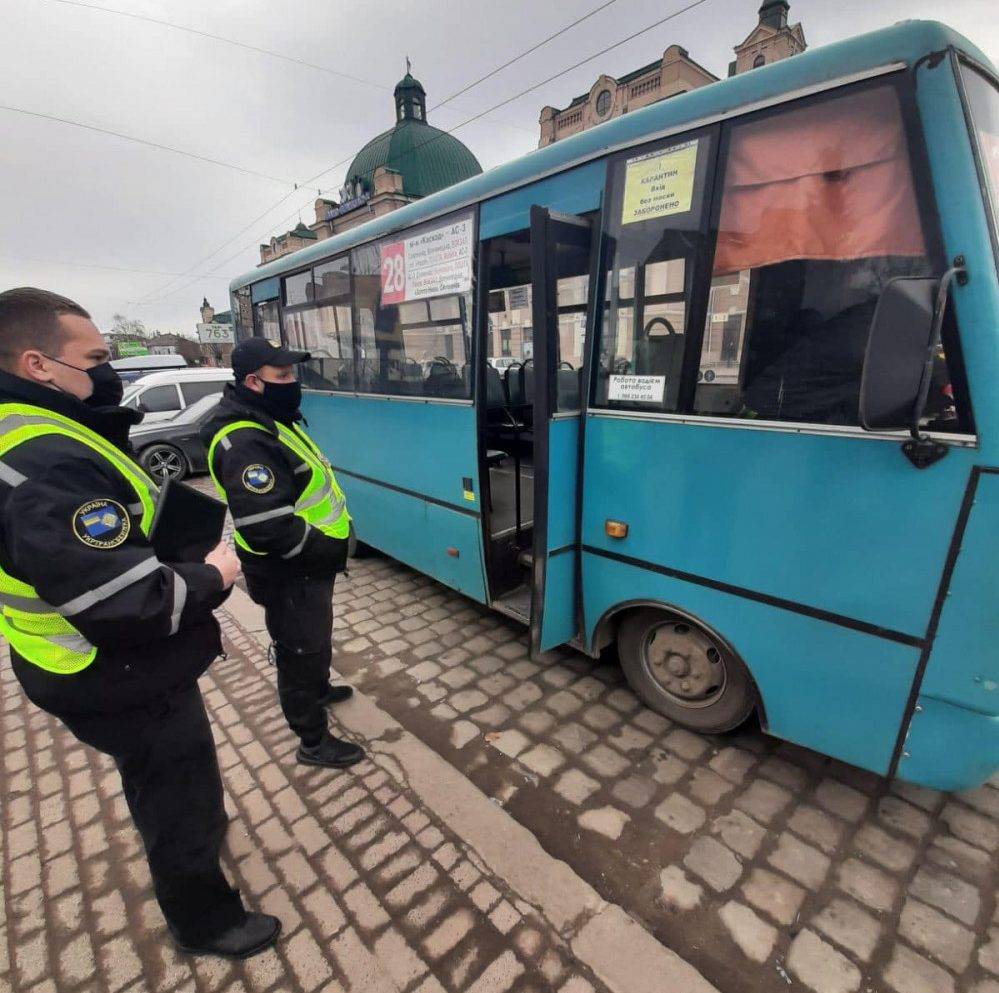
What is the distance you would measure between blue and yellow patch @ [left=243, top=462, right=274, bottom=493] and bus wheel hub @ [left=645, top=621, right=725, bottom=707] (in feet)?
6.96

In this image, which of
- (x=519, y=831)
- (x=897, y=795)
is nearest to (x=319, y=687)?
(x=519, y=831)

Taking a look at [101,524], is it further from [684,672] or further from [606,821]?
[684,672]

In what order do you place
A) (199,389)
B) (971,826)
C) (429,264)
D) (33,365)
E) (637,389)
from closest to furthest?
(33,365)
(971,826)
(637,389)
(429,264)
(199,389)

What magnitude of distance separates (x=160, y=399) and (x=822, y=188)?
10990mm

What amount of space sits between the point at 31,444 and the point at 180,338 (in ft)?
196

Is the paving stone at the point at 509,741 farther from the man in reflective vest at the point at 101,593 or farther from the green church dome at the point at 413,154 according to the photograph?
the green church dome at the point at 413,154

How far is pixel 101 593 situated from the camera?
52.8 inches

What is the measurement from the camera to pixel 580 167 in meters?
2.65

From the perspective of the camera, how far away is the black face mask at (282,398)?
2375 millimetres

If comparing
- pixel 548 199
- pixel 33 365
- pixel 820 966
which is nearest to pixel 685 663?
pixel 820 966

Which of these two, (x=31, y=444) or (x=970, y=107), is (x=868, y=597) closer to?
(x=970, y=107)

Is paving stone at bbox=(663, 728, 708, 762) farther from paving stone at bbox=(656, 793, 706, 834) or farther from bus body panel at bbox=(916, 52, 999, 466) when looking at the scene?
bus body panel at bbox=(916, 52, 999, 466)

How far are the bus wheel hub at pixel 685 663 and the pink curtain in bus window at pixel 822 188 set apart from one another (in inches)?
70.9

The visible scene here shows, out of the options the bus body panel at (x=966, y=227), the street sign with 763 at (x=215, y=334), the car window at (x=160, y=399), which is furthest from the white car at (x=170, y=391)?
the street sign with 763 at (x=215, y=334)
